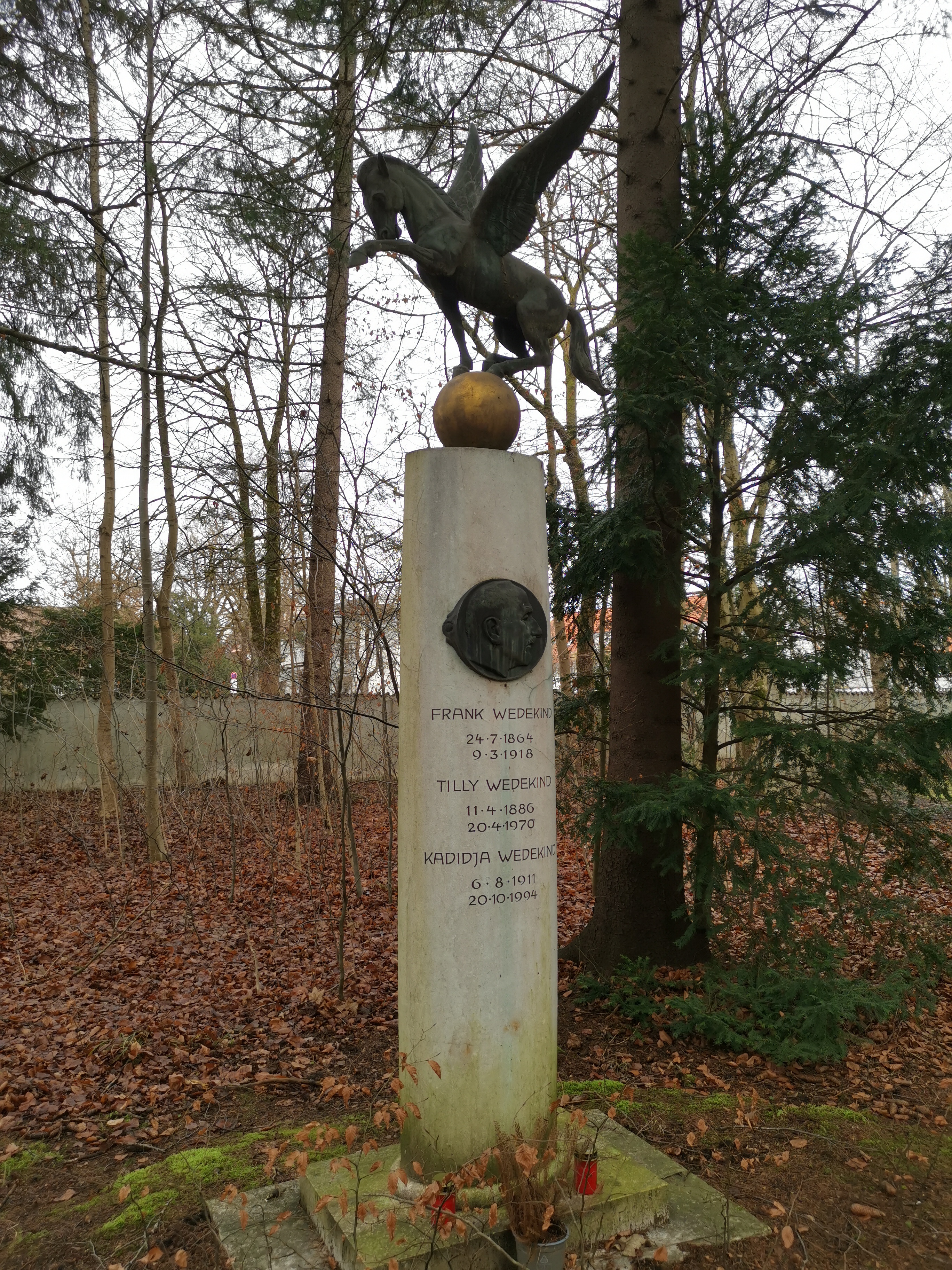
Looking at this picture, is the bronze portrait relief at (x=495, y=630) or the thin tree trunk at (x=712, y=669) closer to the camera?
the bronze portrait relief at (x=495, y=630)

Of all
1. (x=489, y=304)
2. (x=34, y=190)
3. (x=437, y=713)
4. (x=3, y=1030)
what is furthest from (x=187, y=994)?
→ (x=34, y=190)

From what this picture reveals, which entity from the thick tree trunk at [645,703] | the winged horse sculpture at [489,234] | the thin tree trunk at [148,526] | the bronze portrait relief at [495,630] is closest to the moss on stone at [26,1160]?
the bronze portrait relief at [495,630]

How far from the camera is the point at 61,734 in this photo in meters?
15.2

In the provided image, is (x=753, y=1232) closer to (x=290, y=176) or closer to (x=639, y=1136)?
(x=639, y=1136)

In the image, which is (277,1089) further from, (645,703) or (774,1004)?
(645,703)

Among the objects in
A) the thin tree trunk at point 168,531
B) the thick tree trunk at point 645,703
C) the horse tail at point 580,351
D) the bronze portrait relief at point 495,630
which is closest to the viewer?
the bronze portrait relief at point 495,630

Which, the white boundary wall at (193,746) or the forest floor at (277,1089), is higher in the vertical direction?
the white boundary wall at (193,746)

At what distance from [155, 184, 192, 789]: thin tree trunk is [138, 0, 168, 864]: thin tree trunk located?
137 mm

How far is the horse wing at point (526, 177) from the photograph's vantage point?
3.52 metres

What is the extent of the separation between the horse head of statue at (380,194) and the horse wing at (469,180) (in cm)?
39

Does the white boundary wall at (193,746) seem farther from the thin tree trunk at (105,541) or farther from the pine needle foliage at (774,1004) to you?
the pine needle foliage at (774,1004)

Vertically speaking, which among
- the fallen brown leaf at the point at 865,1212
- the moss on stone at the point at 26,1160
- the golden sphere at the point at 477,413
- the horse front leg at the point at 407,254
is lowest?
the moss on stone at the point at 26,1160

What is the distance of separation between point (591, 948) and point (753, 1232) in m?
2.80

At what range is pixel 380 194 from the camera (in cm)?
341
